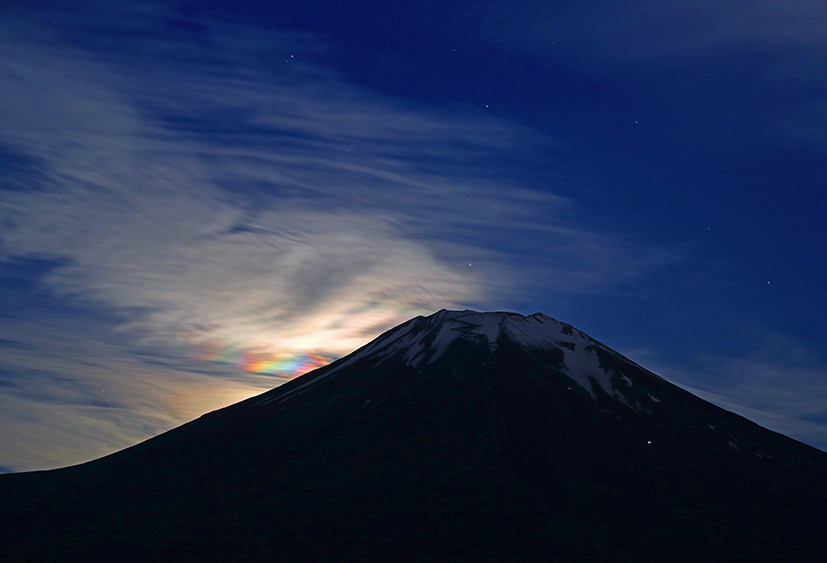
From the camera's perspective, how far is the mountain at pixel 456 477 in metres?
117

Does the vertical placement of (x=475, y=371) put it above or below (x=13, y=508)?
above

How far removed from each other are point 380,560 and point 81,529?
190 ft

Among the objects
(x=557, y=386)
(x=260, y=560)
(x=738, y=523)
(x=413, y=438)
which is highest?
(x=557, y=386)

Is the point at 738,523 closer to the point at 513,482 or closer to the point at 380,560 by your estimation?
the point at 513,482

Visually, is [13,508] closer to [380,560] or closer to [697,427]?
[380,560]

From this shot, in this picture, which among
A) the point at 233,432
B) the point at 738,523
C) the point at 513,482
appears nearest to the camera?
the point at 738,523

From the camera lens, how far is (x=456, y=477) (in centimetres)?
13550

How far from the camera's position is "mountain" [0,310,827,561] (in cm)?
11656

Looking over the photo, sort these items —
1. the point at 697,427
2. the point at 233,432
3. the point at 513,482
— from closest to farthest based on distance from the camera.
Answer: the point at 513,482
the point at 697,427
the point at 233,432

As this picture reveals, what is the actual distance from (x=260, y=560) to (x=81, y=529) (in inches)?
1610

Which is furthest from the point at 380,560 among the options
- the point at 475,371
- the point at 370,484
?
the point at 475,371

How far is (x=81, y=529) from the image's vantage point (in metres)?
130

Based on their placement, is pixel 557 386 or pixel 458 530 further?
pixel 557 386

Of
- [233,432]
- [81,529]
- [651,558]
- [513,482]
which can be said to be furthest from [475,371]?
[81,529]
